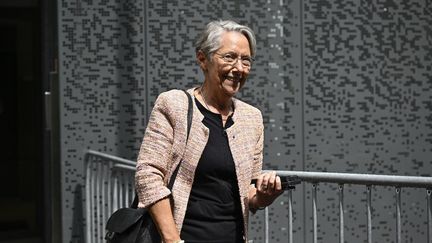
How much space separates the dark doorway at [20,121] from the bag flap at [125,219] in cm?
490

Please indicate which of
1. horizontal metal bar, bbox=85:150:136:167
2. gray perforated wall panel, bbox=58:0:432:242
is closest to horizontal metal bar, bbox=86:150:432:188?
horizontal metal bar, bbox=85:150:136:167

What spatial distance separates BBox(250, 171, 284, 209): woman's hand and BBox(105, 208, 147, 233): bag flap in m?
0.41

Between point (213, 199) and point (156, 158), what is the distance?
248 millimetres

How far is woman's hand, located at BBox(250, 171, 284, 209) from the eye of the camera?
258cm

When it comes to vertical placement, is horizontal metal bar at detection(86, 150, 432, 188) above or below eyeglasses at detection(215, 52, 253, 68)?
below

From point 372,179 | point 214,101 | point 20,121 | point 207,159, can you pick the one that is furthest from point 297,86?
point 207,159

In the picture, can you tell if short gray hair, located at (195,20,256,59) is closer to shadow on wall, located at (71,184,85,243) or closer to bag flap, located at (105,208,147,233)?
bag flap, located at (105,208,147,233)

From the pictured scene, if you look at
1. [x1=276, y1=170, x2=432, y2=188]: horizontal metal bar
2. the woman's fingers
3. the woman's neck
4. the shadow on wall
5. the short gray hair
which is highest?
the short gray hair

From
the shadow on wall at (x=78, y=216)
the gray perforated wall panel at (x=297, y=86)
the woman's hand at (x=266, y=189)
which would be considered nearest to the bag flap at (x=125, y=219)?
the woman's hand at (x=266, y=189)

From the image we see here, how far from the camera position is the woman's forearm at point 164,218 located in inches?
97.7

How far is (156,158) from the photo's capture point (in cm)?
252

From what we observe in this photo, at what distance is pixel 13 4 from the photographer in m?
7.39

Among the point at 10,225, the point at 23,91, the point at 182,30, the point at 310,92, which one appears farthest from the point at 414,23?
the point at 10,225

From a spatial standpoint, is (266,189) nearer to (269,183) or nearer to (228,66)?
(269,183)
